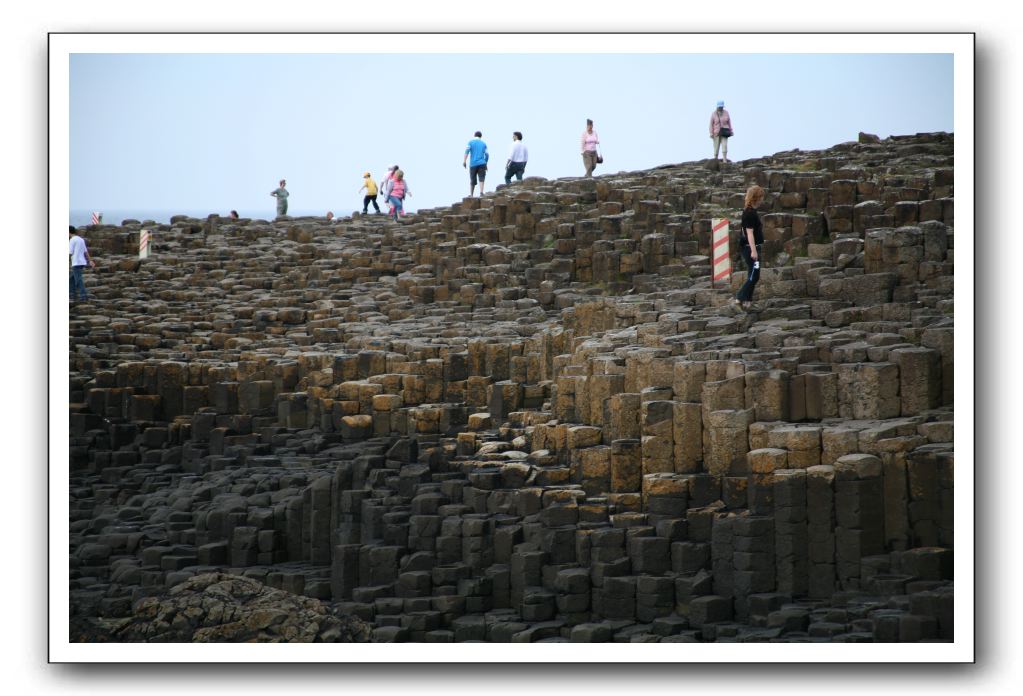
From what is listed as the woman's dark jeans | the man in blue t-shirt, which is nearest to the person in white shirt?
the man in blue t-shirt

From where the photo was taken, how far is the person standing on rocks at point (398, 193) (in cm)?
3025

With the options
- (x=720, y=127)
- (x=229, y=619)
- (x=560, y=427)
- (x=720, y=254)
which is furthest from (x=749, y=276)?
(x=229, y=619)

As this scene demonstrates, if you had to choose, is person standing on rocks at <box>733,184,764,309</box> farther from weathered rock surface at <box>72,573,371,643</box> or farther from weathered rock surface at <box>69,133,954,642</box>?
weathered rock surface at <box>72,573,371,643</box>

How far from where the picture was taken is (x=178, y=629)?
16250 millimetres

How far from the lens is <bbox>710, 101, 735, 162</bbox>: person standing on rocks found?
1770 centimetres

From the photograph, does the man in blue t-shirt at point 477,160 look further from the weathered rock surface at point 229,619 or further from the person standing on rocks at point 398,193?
the weathered rock surface at point 229,619

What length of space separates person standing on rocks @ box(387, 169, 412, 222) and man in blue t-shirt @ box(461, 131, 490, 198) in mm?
2154

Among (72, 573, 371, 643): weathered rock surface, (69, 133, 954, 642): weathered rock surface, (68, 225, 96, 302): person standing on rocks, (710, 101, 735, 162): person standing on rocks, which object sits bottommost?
(72, 573, 371, 643): weathered rock surface

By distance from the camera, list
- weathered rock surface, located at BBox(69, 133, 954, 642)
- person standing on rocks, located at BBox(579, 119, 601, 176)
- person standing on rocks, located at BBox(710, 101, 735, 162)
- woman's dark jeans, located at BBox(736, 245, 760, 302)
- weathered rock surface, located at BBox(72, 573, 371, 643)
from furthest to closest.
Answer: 1. person standing on rocks, located at BBox(579, 119, 601, 176)
2. woman's dark jeans, located at BBox(736, 245, 760, 302)
3. person standing on rocks, located at BBox(710, 101, 735, 162)
4. weathered rock surface, located at BBox(69, 133, 954, 642)
5. weathered rock surface, located at BBox(72, 573, 371, 643)

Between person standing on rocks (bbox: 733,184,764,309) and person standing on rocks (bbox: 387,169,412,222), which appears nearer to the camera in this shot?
person standing on rocks (bbox: 733,184,764,309)

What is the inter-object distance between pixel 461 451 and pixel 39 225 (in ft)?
20.6

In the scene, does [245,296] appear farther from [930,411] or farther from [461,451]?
[930,411]

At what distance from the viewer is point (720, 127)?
21328 millimetres
